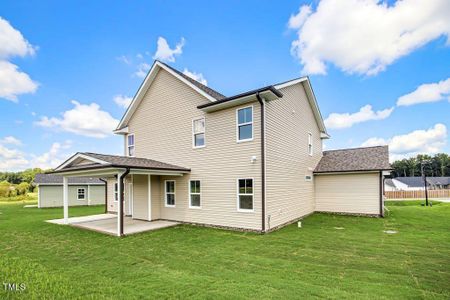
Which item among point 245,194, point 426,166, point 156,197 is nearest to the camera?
point 245,194

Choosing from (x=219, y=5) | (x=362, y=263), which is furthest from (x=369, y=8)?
(x=362, y=263)

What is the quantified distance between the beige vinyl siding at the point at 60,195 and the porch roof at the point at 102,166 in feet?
51.4

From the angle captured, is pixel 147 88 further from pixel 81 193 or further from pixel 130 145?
pixel 81 193

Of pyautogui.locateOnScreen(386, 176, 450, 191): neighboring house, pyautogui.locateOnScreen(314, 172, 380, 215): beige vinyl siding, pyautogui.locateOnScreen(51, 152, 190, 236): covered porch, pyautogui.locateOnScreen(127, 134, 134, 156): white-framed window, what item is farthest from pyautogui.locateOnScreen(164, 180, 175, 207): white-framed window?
pyautogui.locateOnScreen(386, 176, 450, 191): neighboring house

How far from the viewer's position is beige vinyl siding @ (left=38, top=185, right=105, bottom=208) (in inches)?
997

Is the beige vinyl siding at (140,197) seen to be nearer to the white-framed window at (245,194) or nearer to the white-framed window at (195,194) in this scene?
the white-framed window at (195,194)

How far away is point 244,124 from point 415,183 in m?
60.9

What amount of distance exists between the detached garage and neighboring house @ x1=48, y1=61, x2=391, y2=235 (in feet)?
0.18

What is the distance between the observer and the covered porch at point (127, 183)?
10.3 metres

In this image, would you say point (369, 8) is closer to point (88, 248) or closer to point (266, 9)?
point (266, 9)

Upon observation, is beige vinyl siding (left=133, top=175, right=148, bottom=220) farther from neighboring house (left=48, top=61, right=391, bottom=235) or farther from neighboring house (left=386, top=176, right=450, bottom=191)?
neighboring house (left=386, top=176, right=450, bottom=191)

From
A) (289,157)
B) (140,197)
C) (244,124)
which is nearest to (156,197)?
(140,197)

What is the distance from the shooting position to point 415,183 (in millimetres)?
54750

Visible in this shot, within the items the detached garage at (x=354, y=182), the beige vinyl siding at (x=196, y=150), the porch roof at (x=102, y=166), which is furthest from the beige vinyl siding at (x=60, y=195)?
the detached garage at (x=354, y=182)
